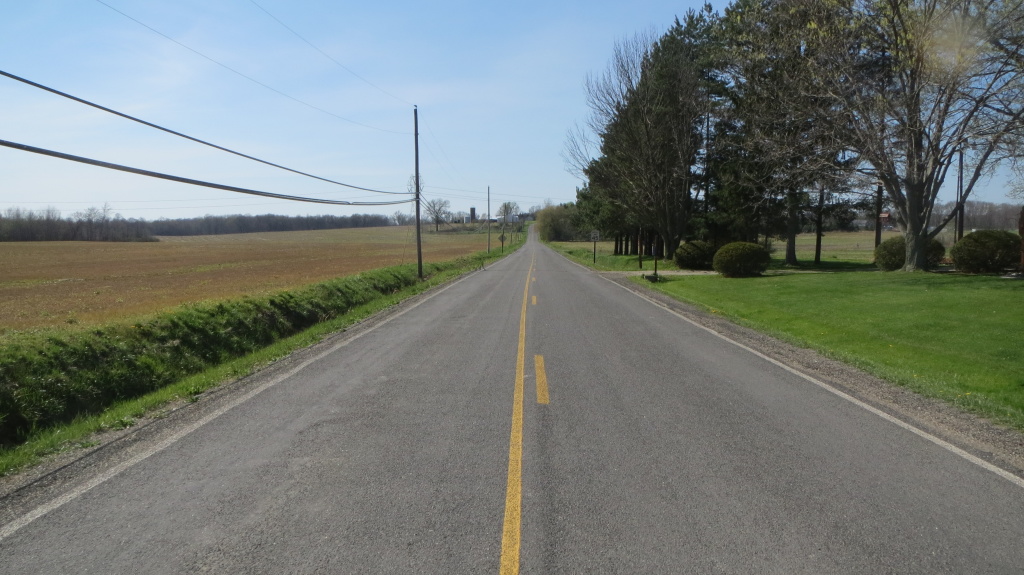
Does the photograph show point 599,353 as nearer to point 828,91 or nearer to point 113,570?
point 113,570

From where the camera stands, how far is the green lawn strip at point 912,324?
849 centimetres

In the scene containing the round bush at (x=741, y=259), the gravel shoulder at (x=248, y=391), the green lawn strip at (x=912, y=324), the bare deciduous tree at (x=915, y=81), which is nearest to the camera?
the gravel shoulder at (x=248, y=391)

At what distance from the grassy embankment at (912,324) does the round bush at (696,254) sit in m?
13.3

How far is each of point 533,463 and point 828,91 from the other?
72.2 ft

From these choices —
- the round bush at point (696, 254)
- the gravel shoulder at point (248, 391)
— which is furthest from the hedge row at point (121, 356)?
the round bush at point (696, 254)

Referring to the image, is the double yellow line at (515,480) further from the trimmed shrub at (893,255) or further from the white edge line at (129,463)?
the trimmed shrub at (893,255)

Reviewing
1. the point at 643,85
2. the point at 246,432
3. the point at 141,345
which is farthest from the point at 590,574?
the point at 643,85

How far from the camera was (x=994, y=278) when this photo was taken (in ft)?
65.4

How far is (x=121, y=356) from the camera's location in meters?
10.0

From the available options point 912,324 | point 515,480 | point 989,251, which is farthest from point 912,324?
point 989,251

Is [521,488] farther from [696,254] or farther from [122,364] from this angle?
[696,254]

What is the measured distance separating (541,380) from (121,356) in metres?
6.93

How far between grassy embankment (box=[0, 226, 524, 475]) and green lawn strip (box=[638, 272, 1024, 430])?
32.9ft

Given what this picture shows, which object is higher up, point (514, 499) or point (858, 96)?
point (858, 96)
